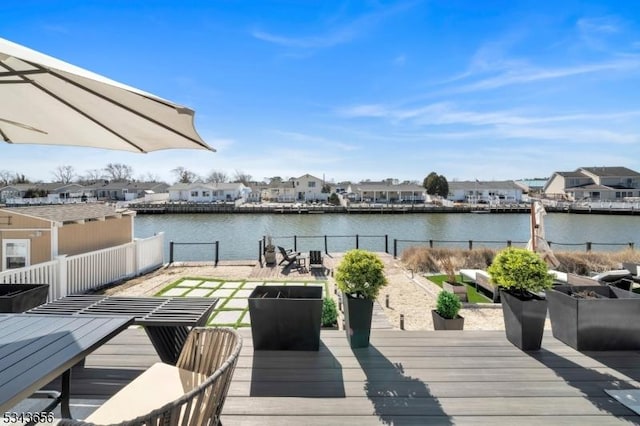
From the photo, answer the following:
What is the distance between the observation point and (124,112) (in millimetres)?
2312

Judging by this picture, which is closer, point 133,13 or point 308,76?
point 133,13

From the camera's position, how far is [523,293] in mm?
3111

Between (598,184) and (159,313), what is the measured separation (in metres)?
66.3

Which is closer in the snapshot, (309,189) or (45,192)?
(45,192)

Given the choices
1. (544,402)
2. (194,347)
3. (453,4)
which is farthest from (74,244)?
(453,4)

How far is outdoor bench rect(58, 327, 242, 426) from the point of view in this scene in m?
1.09

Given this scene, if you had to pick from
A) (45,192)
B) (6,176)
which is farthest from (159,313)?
(6,176)

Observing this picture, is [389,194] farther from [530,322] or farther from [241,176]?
[530,322]

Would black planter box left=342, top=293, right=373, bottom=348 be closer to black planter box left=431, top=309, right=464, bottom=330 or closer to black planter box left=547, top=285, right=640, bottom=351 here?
black planter box left=547, top=285, right=640, bottom=351

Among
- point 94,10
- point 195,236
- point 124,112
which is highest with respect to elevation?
point 94,10

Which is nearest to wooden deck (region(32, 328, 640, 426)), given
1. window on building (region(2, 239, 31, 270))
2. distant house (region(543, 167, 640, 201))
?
window on building (region(2, 239, 31, 270))

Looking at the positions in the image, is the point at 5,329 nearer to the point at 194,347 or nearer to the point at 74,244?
the point at 194,347

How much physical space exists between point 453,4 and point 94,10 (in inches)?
314

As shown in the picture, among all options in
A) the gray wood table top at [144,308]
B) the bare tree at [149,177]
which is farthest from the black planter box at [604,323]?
the bare tree at [149,177]
